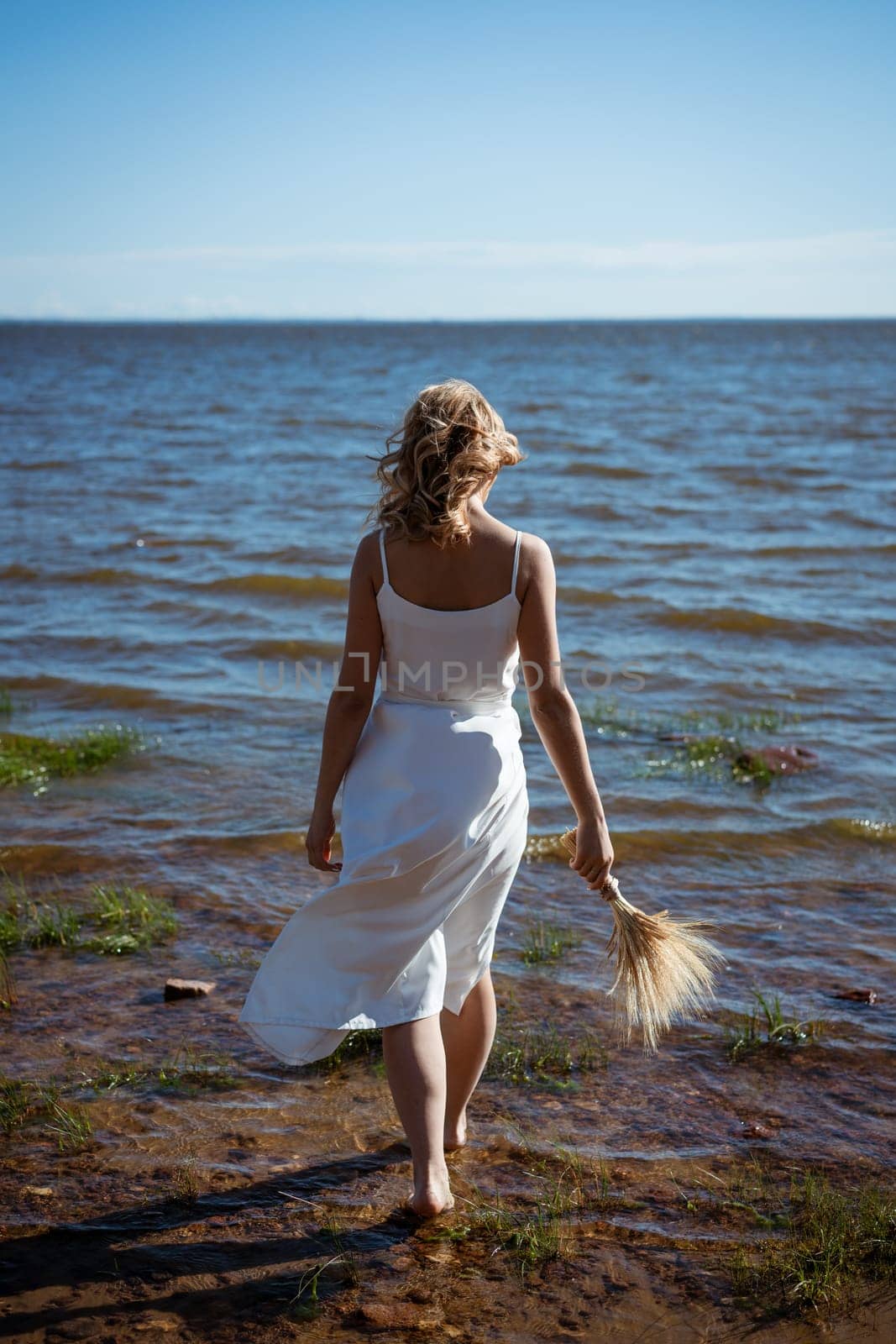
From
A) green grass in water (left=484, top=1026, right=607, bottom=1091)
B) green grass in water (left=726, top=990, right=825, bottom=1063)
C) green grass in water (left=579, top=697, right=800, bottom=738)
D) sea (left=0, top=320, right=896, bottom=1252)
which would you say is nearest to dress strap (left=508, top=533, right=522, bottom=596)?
sea (left=0, top=320, right=896, bottom=1252)

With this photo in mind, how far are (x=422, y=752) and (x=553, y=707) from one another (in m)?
0.38

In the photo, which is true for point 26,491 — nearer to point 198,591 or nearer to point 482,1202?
point 198,591

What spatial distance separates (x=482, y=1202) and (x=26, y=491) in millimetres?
16604

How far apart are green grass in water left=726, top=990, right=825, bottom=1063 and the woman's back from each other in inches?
71.9

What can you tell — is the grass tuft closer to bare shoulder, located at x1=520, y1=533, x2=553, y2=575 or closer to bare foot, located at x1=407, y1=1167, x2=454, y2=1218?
bare foot, located at x1=407, y1=1167, x2=454, y2=1218

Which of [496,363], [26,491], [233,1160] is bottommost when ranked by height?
[233,1160]

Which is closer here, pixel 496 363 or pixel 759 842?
pixel 759 842

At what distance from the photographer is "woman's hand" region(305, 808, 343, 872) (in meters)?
3.22

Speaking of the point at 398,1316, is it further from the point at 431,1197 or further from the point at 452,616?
the point at 452,616

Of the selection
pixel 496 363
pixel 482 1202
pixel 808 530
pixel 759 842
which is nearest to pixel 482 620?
pixel 482 1202

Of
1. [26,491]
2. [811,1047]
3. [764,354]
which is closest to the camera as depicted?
[811,1047]

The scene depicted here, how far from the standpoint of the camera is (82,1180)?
3262 millimetres

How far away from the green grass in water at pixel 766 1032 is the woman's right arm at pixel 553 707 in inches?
45.6

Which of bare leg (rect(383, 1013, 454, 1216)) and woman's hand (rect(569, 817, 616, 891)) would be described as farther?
woman's hand (rect(569, 817, 616, 891))
